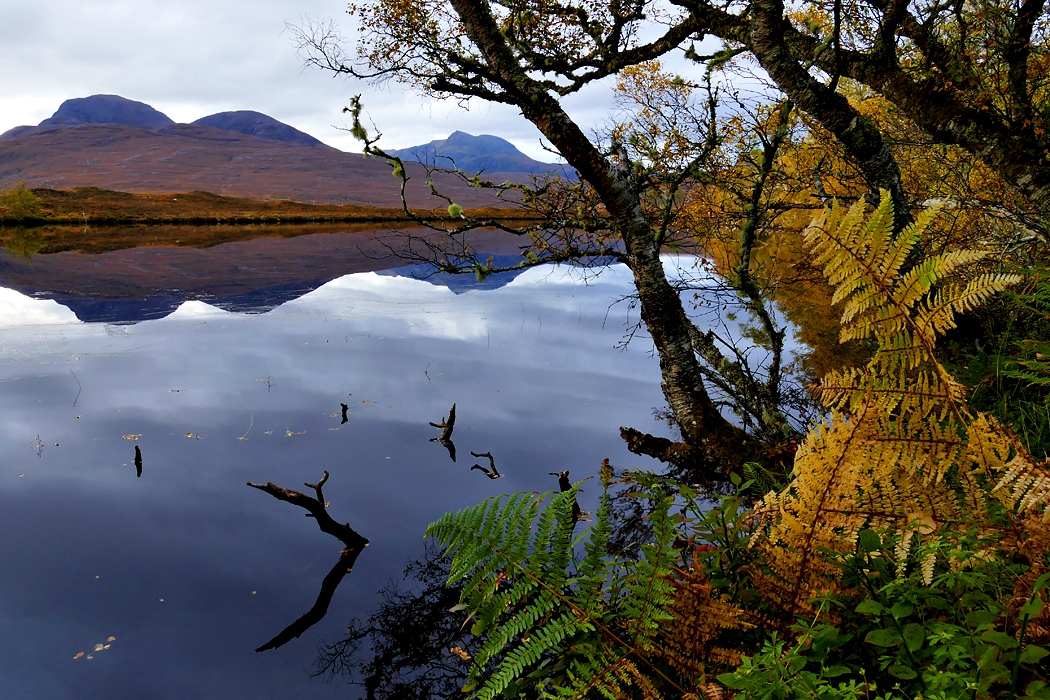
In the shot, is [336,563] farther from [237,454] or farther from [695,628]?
[695,628]

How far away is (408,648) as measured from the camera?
4469 mm

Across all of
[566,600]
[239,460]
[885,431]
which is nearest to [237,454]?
[239,460]

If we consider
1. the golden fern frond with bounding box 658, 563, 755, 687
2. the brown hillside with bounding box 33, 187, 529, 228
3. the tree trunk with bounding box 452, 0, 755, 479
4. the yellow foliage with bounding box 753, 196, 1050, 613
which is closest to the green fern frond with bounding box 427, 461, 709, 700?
the golden fern frond with bounding box 658, 563, 755, 687

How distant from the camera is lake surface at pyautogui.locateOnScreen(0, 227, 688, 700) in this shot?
4707 mm

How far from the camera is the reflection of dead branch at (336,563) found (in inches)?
193

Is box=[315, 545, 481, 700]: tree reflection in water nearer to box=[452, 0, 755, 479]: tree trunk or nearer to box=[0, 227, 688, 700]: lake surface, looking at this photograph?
box=[0, 227, 688, 700]: lake surface

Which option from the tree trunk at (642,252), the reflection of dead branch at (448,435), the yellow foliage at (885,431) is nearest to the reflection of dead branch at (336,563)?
the reflection of dead branch at (448,435)

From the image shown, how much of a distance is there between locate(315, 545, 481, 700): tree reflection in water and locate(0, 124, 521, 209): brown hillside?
105668 mm

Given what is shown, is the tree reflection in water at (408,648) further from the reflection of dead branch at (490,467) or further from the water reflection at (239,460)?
the reflection of dead branch at (490,467)

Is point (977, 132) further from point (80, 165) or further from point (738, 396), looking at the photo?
point (80, 165)

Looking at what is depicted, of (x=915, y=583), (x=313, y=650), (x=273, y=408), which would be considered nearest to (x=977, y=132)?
(x=915, y=583)

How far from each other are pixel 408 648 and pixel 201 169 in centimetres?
17760

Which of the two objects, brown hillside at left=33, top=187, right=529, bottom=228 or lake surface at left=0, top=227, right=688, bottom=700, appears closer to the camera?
lake surface at left=0, top=227, right=688, bottom=700

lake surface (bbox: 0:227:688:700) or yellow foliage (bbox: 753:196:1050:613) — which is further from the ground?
yellow foliage (bbox: 753:196:1050:613)
